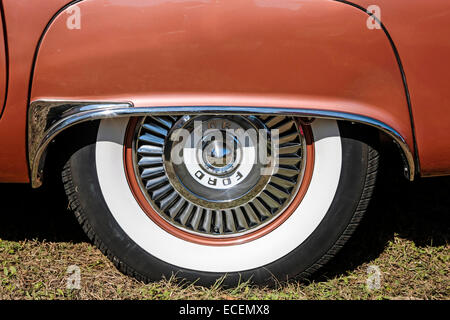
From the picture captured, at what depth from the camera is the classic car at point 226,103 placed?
1546 mm

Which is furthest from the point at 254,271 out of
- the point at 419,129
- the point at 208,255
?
the point at 419,129

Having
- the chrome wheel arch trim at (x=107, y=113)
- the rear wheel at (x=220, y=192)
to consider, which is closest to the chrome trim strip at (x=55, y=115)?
the chrome wheel arch trim at (x=107, y=113)

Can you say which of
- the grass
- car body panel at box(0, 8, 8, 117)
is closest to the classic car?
car body panel at box(0, 8, 8, 117)

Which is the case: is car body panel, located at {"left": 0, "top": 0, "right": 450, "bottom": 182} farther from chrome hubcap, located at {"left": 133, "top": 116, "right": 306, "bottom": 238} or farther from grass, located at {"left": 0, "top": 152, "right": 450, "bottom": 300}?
grass, located at {"left": 0, "top": 152, "right": 450, "bottom": 300}

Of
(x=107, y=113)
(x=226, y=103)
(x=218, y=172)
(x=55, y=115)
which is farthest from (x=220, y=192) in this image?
(x=55, y=115)

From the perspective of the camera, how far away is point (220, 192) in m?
1.90

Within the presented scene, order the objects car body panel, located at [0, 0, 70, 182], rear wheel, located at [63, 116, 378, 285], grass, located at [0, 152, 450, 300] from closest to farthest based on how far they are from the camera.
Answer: car body panel, located at [0, 0, 70, 182], rear wheel, located at [63, 116, 378, 285], grass, located at [0, 152, 450, 300]

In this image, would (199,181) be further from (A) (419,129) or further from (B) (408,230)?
(B) (408,230)

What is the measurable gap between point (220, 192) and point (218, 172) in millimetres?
89

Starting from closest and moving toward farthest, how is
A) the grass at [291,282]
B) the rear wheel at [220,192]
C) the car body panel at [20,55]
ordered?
the car body panel at [20,55] → the rear wheel at [220,192] → the grass at [291,282]

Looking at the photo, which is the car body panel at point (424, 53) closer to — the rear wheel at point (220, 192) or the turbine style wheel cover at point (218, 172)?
the rear wheel at point (220, 192)

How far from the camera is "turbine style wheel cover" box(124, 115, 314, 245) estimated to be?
1.81 m

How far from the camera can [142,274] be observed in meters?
1.88
